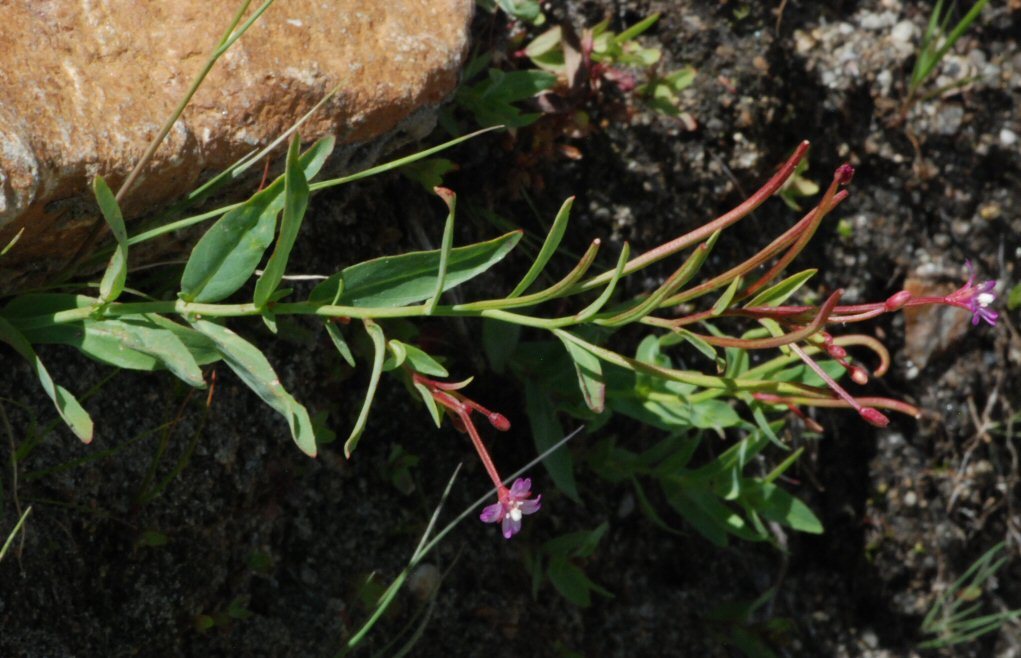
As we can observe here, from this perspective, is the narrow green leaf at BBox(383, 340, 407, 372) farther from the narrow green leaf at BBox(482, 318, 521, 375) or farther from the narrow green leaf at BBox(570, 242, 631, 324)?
the narrow green leaf at BBox(482, 318, 521, 375)

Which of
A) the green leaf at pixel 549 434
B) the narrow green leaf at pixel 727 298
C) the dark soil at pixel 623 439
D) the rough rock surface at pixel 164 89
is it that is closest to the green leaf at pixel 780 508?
the dark soil at pixel 623 439

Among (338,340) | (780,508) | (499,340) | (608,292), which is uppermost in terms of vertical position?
(608,292)

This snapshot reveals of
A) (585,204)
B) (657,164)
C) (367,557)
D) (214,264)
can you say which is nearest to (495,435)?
(367,557)

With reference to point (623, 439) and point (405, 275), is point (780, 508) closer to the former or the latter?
point (623, 439)

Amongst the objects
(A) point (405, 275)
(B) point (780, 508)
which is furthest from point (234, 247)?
(B) point (780, 508)

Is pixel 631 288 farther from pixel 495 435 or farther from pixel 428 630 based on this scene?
pixel 428 630

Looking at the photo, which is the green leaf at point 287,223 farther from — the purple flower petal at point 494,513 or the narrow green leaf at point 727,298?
the narrow green leaf at point 727,298

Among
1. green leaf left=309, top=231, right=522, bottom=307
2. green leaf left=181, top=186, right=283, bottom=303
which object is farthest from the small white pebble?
green leaf left=181, top=186, right=283, bottom=303
